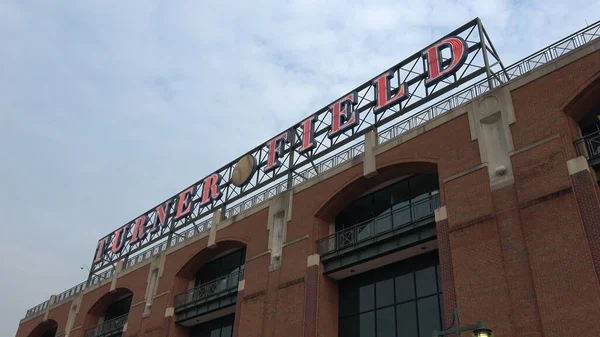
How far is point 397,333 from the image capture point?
24.0 meters

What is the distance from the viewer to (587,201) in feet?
63.8

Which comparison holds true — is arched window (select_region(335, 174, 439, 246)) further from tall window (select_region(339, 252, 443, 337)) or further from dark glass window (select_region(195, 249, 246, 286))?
dark glass window (select_region(195, 249, 246, 286))

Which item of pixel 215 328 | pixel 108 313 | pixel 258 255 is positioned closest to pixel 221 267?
pixel 215 328

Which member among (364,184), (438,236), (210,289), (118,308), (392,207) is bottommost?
(438,236)

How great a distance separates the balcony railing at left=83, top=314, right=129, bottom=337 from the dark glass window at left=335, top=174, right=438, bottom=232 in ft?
66.0

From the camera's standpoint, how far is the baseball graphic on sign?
3791 centimetres

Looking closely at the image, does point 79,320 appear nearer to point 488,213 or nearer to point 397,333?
point 397,333

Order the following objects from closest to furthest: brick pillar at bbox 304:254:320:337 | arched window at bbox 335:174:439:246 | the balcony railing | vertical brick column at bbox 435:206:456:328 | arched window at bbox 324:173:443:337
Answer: vertical brick column at bbox 435:206:456:328, arched window at bbox 324:173:443:337, arched window at bbox 335:174:439:246, brick pillar at bbox 304:254:320:337, the balcony railing

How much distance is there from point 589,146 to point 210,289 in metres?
23.2

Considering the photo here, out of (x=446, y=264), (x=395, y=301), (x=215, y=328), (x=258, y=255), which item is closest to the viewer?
(x=446, y=264)

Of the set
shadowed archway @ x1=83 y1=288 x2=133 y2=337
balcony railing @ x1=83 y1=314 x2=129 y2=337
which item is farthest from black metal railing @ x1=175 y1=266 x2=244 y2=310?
shadowed archway @ x1=83 y1=288 x2=133 y2=337

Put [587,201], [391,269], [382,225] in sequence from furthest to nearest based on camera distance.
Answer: [382,225] → [391,269] → [587,201]

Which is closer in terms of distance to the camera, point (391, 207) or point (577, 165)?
point (577, 165)

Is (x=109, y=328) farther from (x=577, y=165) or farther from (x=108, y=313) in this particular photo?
(x=577, y=165)
